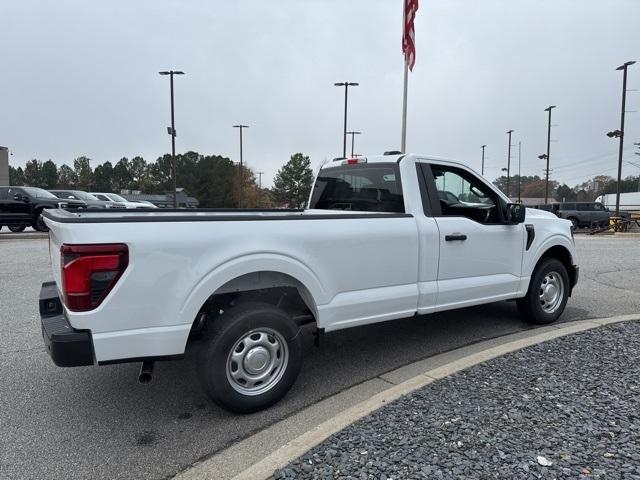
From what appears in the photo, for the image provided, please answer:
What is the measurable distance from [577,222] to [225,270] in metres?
33.8

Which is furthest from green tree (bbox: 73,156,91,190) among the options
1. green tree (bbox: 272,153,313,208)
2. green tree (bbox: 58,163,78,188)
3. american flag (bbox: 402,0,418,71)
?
american flag (bbox: 402,0,418,71)

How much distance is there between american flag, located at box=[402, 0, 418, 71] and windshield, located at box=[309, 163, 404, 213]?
340 inches

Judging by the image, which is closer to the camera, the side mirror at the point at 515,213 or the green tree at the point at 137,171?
the side mirror at the point at 515,213

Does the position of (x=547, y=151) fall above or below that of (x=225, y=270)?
above

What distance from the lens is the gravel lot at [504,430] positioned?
103 inches

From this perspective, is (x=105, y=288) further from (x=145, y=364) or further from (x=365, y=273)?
(x=365, y=273)

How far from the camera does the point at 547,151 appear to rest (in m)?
41.4

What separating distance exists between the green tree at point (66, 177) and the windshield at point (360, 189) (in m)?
101

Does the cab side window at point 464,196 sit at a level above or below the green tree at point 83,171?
below

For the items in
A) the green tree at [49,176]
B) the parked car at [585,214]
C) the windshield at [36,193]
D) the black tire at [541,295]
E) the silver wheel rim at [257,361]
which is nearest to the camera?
the silver wheel rim at [257,361]

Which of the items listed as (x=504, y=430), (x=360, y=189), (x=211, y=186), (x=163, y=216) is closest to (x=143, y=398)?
(x=163, y=216)

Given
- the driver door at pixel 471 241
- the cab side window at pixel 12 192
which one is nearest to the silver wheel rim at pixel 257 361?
the driver door at pixel 471 241

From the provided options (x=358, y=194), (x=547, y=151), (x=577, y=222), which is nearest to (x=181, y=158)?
(x=547, y=151)

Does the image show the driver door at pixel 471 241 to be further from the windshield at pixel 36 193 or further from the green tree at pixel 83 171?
the green tree at pixel 83 171
